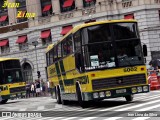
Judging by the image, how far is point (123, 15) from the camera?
45531 millimetres

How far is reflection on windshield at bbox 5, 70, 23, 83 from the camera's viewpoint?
31703 millimetres

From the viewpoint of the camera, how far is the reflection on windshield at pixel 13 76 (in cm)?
3170

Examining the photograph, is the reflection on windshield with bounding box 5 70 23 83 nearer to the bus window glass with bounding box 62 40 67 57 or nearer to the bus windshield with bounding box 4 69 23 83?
the bus windshield with bounding box 4 69 23 83

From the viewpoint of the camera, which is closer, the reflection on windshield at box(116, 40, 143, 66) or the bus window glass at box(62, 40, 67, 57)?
the reflection on windshield at box(116, 40, 143, 66)

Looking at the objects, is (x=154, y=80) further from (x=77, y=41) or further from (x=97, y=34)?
(x=97, y=34)

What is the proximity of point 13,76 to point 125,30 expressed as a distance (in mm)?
16417

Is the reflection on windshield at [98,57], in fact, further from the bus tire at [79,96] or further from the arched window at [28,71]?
the arched window at [28,71]

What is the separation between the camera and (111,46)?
16875 millimetres

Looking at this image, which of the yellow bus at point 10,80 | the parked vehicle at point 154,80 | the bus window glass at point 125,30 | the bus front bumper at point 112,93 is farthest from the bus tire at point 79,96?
the yellow bus at point 10,80

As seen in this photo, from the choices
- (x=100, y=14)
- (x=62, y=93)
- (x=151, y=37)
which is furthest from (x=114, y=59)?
(x=100, y=14)

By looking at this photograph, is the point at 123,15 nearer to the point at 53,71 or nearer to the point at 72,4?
the point at 72,4

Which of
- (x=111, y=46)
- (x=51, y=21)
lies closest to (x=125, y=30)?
(x=111, y=46)

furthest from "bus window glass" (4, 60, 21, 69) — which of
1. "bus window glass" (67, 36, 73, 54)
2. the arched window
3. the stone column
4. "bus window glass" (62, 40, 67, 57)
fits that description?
the stone column

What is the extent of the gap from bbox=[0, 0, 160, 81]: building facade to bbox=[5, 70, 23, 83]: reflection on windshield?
13.4 meters
